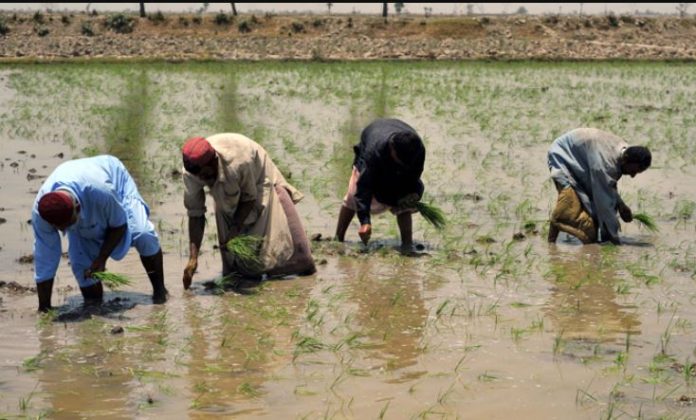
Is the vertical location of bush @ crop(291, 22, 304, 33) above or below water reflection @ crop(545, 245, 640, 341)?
above

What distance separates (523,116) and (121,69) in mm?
14025

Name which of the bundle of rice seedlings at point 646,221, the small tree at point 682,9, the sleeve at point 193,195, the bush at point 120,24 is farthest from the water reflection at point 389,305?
the small tree at point 682,9

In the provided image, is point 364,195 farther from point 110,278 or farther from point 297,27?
point 297,27

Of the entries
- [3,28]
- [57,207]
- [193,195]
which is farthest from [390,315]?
[3,28]

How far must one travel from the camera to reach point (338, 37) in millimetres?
42031

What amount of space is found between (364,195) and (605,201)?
176 centimetres

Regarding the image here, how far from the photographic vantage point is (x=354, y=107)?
17375 mm

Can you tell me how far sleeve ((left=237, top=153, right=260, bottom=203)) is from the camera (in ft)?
19.8

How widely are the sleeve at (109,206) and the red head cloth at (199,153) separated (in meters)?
0.45

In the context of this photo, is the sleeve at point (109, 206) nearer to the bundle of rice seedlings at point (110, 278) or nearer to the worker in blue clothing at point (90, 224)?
the worker in blue clothing at point (90, 224)

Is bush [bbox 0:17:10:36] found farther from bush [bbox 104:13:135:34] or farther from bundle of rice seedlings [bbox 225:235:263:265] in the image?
bundle of rice seedlings [bbox 225:235:263:265]

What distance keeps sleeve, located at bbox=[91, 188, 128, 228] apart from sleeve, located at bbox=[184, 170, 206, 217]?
46cm

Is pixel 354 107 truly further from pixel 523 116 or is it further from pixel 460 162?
pixel 460 162

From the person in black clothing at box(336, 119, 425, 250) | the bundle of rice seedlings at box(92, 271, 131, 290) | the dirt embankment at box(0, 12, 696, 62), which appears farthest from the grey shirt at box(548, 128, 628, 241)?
the dirt embankment at box(0, 12, 696, 62)
